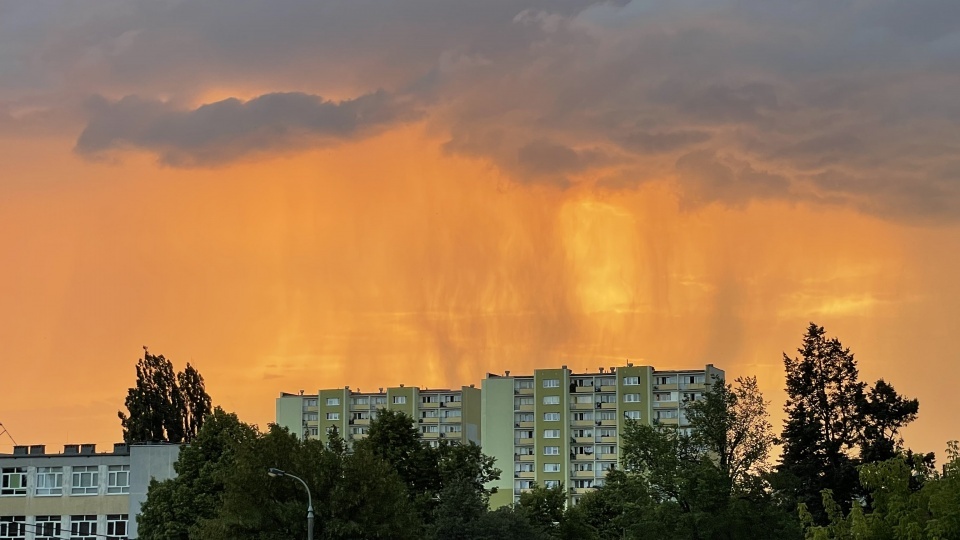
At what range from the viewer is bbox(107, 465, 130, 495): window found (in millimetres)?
104312

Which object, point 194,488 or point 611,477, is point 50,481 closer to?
point 194,488

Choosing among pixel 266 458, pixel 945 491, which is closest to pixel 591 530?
pixel 266 458

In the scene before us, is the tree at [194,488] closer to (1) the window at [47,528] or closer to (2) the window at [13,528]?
(1) the window at [47,528]

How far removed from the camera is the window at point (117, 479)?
104 metres

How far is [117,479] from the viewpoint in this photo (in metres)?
105

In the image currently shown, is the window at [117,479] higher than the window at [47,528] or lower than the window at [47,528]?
higher

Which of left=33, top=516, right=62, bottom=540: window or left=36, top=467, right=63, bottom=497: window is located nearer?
left=33, top=516, right=62, bottom=540: window

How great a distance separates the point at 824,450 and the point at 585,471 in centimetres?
10033

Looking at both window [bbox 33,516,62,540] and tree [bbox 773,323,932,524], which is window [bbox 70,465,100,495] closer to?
window [bbox 33,516,62,540]

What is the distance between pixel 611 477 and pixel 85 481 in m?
47.0

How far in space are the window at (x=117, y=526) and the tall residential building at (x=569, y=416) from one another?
273 ft

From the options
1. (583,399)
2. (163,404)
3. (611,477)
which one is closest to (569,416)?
(583,399)

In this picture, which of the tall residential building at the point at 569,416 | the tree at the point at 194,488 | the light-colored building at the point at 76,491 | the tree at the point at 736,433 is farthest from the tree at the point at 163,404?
the tall residential building at the point at 569,416

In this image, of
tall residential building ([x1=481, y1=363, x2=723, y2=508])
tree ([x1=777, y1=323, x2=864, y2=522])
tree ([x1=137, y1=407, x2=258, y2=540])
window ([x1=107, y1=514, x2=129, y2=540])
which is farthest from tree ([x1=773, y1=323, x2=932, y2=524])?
tall residential building ([x1=481, y1=363, x2=723, y2=508])
